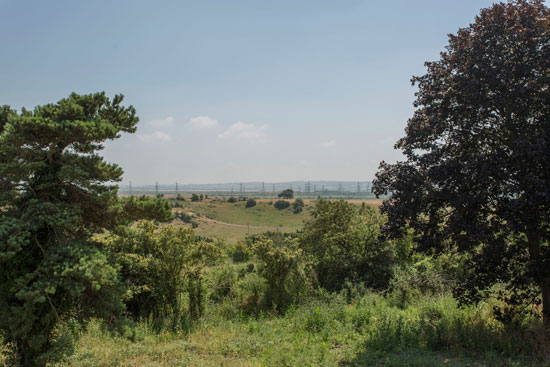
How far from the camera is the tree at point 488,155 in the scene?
5.90m

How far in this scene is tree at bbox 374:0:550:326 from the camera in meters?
5.90

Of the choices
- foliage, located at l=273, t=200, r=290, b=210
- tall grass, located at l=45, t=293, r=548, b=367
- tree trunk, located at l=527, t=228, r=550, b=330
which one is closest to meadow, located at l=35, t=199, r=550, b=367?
tall grass, located at l=45, t=293, r=548, b=367

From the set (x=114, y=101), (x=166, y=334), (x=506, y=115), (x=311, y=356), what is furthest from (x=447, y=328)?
(x=114, y=101)

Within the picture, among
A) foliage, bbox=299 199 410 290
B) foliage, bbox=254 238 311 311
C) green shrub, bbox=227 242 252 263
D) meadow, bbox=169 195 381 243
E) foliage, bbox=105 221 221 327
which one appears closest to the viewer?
foliage, bbox=105 221 221 327

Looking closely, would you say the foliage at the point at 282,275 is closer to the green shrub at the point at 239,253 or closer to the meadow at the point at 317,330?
the meadow at the point at 317,330

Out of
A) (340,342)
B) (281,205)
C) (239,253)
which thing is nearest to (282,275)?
(340,342)

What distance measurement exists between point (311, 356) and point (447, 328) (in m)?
3.03

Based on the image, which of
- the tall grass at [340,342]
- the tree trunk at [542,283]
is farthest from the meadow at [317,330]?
the tree trunk at [542,283]

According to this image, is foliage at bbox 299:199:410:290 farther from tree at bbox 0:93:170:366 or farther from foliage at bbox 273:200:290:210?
foliage at bbox 273:200:290:210

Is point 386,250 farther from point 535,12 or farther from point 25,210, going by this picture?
point 25,210

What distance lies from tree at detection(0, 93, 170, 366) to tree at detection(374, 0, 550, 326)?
530 centimetres

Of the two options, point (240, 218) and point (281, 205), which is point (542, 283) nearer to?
point (240, 218)

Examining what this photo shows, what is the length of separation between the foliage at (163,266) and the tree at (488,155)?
211 inches

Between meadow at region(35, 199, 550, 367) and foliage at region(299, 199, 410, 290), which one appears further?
foliage at region(299, 199, 410, 290)
